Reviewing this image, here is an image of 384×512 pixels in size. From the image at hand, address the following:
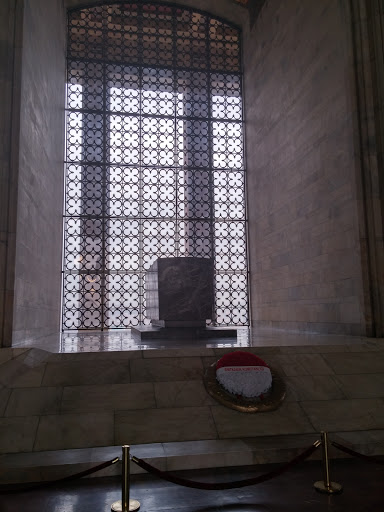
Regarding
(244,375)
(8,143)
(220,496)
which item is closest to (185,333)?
(244,375)

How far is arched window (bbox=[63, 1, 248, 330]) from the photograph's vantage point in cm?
1036

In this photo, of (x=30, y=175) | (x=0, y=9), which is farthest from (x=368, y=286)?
(x=0, y=9)

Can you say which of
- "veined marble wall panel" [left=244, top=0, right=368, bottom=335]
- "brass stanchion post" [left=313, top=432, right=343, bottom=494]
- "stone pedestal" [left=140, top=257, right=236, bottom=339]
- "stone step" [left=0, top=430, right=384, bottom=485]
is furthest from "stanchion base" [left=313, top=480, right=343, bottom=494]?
"stone pedestal" [left=140, top=257, right=236, bottom=339]

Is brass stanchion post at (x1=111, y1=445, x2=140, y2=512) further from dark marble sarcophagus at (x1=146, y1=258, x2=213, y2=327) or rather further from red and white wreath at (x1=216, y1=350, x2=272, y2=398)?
dark marble sarcophagus at (x1=146, y1=258, x2=213, y2=327)

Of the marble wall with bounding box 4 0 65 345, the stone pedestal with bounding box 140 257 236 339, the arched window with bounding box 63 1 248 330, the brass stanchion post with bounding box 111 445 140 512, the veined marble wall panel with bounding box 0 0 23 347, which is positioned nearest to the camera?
the brass stanchion post with bounding box 111 445 140 512

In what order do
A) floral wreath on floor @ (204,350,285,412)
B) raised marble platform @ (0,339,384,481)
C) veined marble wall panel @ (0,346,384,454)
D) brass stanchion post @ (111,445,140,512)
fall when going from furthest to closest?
1. floral wreath on floor @ (204,350,285,412)
2. veined marble wall panel @ (0,346,384,454)
3. raised marble platform @ (0,339,384,481)
4. brass stanchion post @ (111,445,140,512)

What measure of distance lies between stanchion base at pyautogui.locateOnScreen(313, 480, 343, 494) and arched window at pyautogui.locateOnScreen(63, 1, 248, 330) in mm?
7597

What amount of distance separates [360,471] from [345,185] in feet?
15.6

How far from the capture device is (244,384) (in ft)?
14.0

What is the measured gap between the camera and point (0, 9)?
20.1ft

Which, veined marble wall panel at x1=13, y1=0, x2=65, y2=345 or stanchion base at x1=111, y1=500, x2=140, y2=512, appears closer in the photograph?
stanchion base at x1=111, y1=500, x2=140, y2=512

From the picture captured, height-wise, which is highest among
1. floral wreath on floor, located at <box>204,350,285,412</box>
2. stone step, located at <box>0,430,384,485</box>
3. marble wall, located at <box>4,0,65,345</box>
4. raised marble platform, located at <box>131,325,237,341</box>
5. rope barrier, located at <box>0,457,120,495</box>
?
marble wall, located at <box>4,0,65,345</box>

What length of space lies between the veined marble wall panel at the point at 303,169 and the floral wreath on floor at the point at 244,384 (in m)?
2.65

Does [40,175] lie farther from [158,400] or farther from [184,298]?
[158,400]
